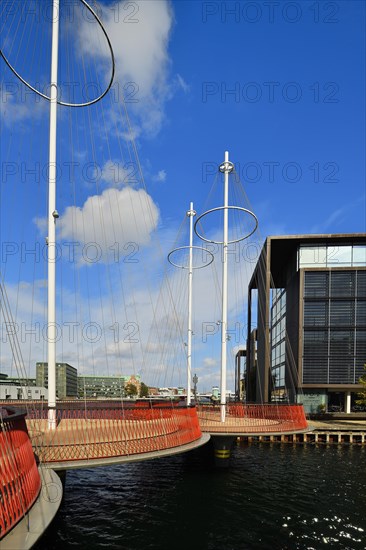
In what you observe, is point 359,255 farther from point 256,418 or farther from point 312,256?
point 256,418

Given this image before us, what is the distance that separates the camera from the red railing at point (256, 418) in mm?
21969

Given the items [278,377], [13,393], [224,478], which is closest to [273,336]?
[278,377]

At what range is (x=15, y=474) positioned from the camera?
751 cm

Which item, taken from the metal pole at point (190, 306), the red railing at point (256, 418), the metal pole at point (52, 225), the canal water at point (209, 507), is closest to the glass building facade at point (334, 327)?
the metal pole at point (190, 306)

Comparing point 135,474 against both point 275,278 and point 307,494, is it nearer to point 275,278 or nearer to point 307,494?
point 307,494

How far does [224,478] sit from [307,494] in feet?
13.9

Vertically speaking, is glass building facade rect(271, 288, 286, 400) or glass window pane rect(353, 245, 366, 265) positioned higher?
glass window pane rect(353, 245, 366, 265)

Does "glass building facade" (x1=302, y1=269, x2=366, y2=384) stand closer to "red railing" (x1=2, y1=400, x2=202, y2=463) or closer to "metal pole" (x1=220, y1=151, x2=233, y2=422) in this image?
"metal pole" (x1=220, y1=151, x2=233, y2=422)

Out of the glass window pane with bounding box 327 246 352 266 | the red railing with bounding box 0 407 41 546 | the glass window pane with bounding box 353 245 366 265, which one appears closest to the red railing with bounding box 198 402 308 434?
the red railing with bounding box 0 407 41 546

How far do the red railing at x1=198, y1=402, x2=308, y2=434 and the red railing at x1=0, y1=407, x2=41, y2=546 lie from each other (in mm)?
14391

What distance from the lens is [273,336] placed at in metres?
70.6

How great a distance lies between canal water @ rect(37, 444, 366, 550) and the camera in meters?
12.7

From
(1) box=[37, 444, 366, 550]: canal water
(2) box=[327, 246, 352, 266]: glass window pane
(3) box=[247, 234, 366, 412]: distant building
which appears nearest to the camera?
(1) box=[37, 444, 366, 550]: canal water

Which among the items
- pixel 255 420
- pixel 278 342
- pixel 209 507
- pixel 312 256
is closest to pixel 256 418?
pixel 255 420
